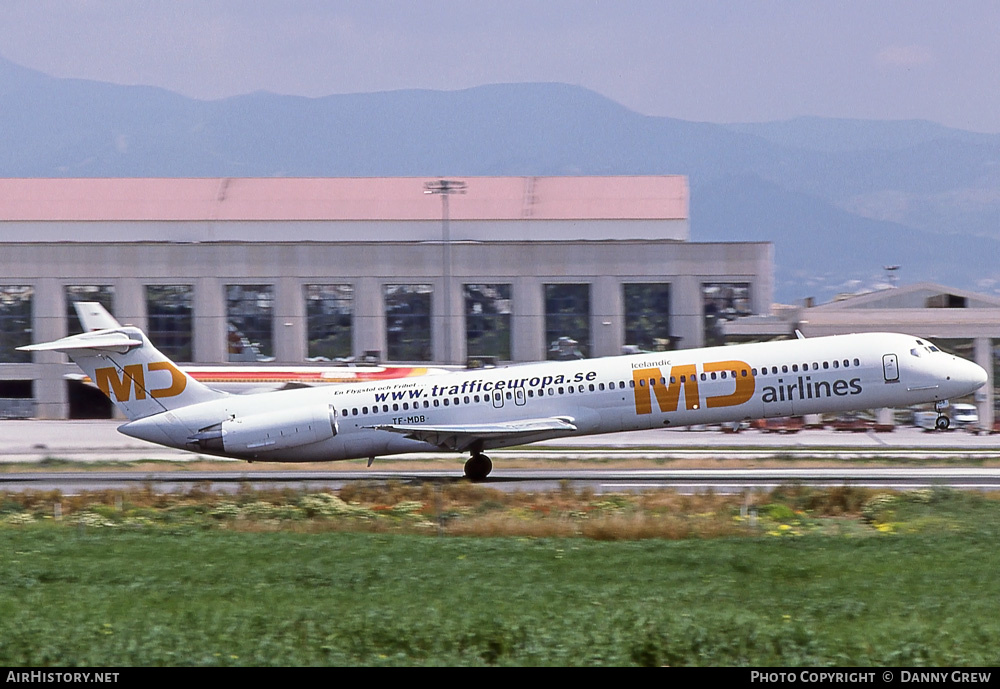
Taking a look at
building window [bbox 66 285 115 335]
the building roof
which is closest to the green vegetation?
building window [bbox 66 285 115 335]

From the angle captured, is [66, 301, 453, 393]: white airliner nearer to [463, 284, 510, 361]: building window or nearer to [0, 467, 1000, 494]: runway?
[463, 284, 510, 361]: building window

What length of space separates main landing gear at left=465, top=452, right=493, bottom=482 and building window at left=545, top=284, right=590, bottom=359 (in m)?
37.5

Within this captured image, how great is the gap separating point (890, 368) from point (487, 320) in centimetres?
4024

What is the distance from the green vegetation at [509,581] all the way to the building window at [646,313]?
143 ft

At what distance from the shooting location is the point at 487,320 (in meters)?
71.8

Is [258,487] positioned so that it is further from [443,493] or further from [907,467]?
[907,467]

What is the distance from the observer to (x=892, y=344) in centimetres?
3356

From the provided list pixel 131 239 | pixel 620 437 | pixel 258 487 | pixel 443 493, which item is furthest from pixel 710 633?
pixel 131 239

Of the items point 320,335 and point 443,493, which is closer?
point 443,493

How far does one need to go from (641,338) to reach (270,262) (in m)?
22.5

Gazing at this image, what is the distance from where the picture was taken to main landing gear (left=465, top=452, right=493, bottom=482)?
33.4 metres

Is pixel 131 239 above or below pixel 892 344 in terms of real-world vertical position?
above

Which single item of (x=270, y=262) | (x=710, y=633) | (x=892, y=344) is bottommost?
(x=710, y=633)

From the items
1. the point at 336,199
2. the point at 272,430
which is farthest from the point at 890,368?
the point at 336,199
